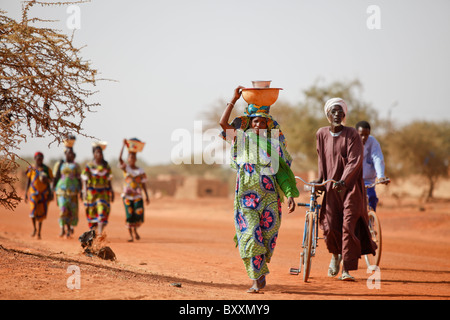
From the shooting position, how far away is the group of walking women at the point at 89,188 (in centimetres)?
1523

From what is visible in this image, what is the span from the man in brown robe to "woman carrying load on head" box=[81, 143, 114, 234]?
25.1 feet

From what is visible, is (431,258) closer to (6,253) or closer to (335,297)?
(335,297)

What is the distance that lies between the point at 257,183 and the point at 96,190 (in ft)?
28.4

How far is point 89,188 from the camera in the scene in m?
15.3

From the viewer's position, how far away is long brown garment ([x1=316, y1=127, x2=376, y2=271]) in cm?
874

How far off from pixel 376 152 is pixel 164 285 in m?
5.09

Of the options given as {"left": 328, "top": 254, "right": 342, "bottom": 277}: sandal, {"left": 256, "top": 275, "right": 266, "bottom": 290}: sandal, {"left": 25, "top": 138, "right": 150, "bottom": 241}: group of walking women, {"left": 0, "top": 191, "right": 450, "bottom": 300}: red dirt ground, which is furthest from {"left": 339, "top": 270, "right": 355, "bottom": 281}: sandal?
{"left": 25, "top": 138, "right": 150, "bottom": 241}: group of walking women

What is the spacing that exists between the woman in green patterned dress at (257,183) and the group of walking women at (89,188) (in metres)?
8.02

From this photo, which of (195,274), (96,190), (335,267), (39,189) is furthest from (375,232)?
(39,189)

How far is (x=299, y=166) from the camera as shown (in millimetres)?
52500
